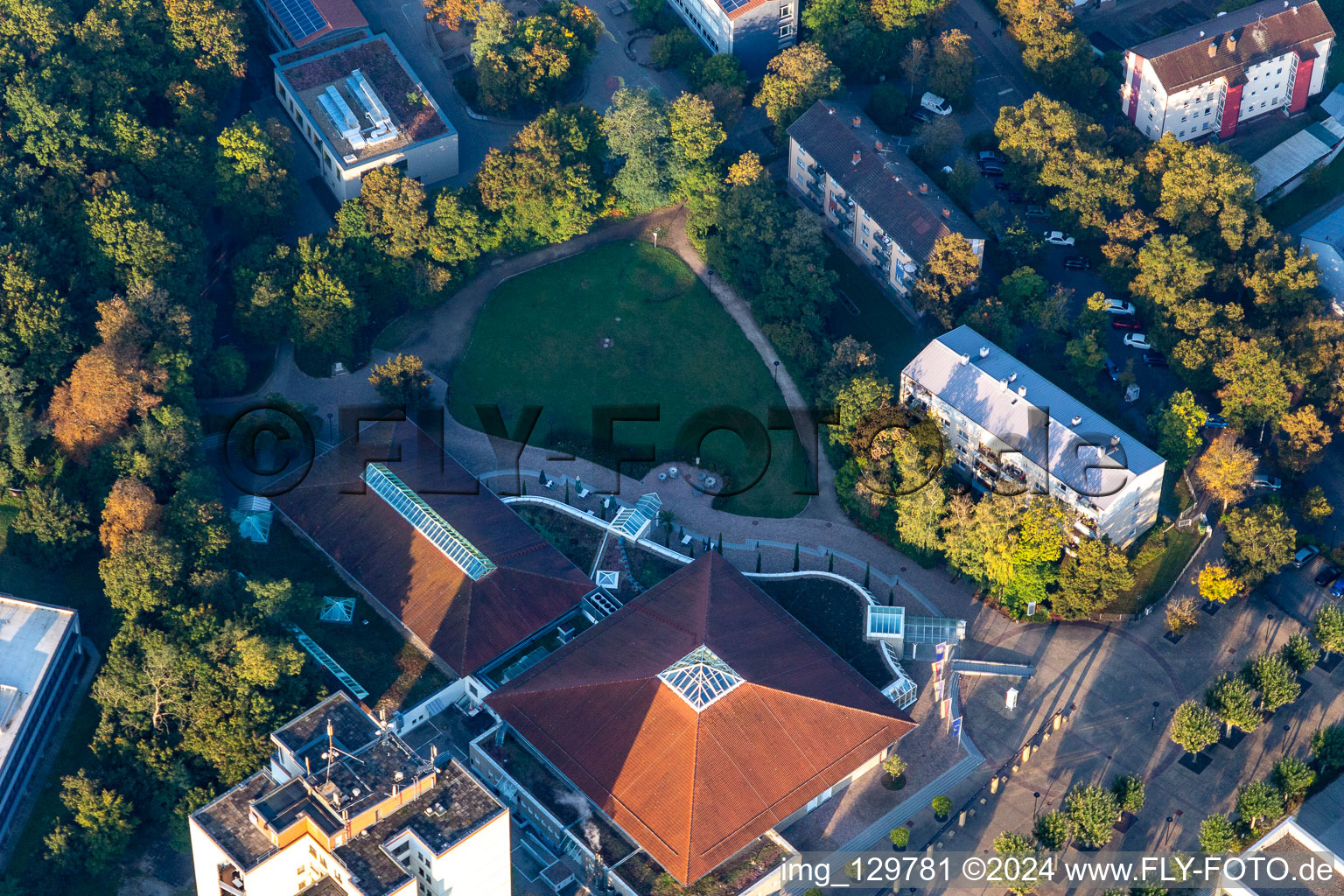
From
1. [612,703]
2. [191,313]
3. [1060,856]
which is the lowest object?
[1060,856]

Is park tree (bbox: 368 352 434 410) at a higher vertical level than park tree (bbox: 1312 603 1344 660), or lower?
higher

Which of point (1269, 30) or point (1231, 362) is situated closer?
point (1231, 362)

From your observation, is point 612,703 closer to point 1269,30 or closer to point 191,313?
point 191,313

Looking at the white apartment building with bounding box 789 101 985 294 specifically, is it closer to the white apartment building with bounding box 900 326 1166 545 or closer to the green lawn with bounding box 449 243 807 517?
the white apartment building with bounding box 900 326 1166 545

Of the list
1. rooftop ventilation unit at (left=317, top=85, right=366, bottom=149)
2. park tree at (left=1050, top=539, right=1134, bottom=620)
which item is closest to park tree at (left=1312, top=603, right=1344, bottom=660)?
park tree at (left=1050, top=539, right=1134, bottom=620)

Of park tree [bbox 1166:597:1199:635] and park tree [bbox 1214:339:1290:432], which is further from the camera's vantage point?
park tree [bbox 1214:339:1290:432]

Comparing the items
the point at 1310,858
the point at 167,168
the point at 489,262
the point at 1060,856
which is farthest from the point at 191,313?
the point at 1310,858

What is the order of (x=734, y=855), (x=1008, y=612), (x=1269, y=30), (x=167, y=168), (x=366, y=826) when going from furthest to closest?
(x=1269, y=30), (x=167, y=168), (x=1008, y=612), (x=734, y=855), (x=366, y=826)

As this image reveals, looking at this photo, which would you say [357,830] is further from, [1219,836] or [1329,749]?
[1329,749]
